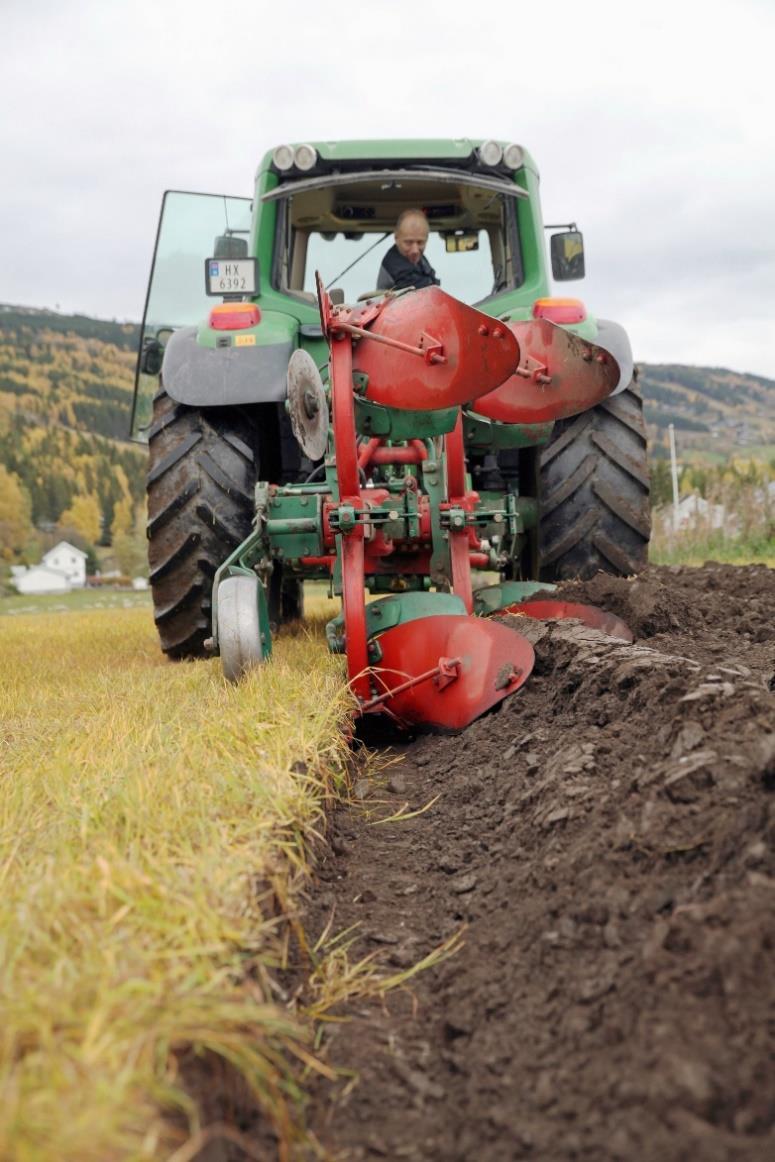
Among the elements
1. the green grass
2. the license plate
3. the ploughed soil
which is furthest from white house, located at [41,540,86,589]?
the ploughed soil

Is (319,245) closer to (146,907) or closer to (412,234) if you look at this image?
(412,234)

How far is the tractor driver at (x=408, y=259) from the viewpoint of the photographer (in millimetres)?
4586

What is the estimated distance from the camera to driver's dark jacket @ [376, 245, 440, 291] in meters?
4.71

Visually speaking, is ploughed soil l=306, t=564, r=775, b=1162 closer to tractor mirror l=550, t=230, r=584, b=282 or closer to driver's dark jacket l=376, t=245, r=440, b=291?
driver's dark jacket l=376, t=245, r=440, b=291

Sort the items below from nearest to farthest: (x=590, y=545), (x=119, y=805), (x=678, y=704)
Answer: (x=119, y=805) → (x=678, y=704) → (x=590, y=545)

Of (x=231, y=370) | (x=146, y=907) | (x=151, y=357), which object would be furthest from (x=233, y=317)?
(x=146, y=907)

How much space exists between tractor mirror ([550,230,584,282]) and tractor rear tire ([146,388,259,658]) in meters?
1.67

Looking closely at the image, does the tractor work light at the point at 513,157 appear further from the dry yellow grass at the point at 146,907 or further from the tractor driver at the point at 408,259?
the dry yellow grass at the point at 146,907

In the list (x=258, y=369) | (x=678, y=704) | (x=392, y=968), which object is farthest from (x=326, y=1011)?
(x=258, y=369)

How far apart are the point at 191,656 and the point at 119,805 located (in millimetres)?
2859

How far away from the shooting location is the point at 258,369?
422 cm

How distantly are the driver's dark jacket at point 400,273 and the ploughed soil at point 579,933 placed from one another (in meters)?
2.55

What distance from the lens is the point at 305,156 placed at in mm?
4594

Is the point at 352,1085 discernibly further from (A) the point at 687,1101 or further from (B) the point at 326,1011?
(A) the point at 687,1101
